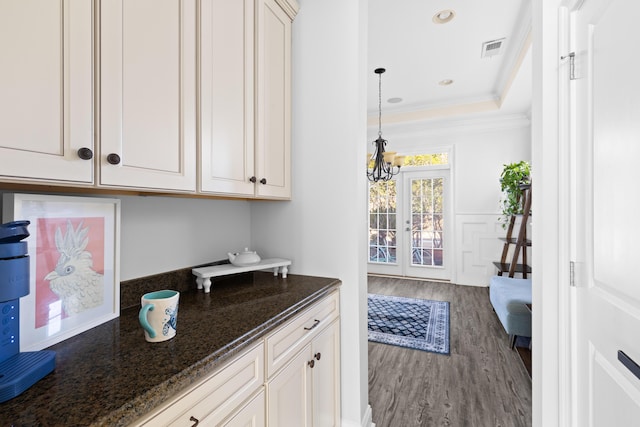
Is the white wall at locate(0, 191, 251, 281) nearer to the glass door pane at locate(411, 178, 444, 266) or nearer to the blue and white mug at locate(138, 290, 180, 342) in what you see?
the blue and white mug at locate(138, 290, 180, 342)

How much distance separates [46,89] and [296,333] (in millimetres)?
1081

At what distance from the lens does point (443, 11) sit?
8.28ft

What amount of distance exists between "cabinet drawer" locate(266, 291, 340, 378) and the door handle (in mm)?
1003

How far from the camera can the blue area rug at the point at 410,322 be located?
2777 millimetres

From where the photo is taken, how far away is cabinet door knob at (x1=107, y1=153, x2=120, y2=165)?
0.85 meters

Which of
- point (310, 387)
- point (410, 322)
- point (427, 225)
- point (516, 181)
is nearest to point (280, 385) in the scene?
point (310, 387)

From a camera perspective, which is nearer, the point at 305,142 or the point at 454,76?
the point at 305,142

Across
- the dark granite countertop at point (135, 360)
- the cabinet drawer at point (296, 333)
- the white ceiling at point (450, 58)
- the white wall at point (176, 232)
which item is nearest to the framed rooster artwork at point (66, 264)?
the dark granite countertop at point (135, 360)

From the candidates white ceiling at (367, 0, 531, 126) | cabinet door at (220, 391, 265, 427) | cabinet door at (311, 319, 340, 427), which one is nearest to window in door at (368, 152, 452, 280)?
white ceiling at (367, 0, 531, 126)

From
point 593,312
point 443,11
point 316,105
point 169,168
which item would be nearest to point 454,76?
point 443,11

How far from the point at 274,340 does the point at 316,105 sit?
1.24 meters

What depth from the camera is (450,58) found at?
3.29 m

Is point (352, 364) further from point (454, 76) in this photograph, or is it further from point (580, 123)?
point (454, 76)

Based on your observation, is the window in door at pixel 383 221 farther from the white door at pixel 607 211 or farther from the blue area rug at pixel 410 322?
the white door at pixel 607 211
